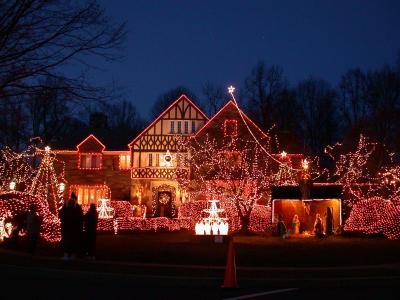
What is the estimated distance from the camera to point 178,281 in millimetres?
14172

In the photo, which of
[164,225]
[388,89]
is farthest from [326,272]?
[388,89]

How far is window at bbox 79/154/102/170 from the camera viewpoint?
49.5m

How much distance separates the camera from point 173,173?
46844mm

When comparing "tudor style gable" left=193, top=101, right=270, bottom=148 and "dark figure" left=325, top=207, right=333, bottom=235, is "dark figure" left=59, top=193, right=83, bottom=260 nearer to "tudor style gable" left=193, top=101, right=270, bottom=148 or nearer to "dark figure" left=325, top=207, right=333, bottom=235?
"dark figure" left=325, top=207, right=333, bottom=235

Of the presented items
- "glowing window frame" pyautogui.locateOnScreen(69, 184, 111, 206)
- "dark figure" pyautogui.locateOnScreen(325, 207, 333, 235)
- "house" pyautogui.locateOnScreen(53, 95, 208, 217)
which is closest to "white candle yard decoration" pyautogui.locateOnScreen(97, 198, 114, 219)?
"house" pyautogui.locateOnScreen(53, 95, 208, 217)

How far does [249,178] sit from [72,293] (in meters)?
22.8

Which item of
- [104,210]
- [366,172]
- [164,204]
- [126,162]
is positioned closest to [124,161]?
[126,162]

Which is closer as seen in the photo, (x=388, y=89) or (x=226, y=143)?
(x=226, y=143)

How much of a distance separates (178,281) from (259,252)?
26.0 ft

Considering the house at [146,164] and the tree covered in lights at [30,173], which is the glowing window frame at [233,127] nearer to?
the house at [146,164]

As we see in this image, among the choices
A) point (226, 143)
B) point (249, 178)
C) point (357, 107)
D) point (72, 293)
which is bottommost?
point (72, 293)

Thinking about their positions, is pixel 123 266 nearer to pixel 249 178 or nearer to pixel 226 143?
pixel 249 178

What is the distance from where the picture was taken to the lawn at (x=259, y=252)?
61.5 feet

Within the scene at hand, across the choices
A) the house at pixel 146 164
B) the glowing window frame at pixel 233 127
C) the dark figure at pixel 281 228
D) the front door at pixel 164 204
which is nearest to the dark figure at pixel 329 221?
the dark figure at pixel 281 228
